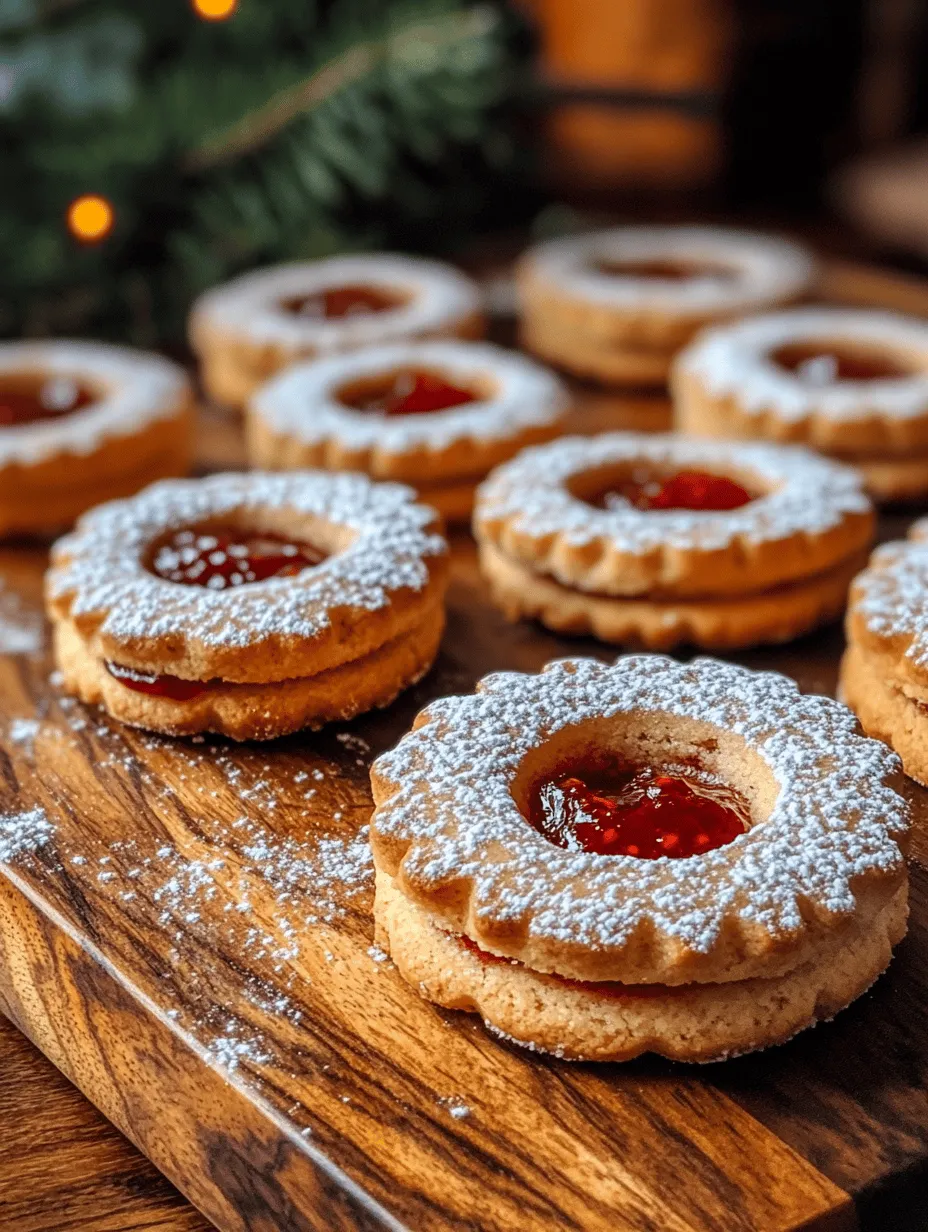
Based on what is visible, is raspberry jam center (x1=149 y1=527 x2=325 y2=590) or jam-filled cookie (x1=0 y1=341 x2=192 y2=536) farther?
jam-filled cookie (x1=0 y1=341 x2=192 y2=536)

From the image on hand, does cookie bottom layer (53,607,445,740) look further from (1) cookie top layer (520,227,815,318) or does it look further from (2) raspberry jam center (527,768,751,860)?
(1) cookie top layer (520,227,815,318)

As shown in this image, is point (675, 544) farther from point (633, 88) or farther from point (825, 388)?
point (633, 88)

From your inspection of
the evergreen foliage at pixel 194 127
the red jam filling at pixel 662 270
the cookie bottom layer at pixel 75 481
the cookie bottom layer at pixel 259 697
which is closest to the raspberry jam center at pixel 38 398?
the cookie bottom layer at pixel 75 481

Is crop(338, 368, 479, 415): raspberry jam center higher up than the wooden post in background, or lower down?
lower down

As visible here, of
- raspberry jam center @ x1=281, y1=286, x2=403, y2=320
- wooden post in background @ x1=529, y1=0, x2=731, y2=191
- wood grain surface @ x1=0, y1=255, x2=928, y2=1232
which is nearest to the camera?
wood grain surface @ x1=0, y1=255, x2=928, y2=1232

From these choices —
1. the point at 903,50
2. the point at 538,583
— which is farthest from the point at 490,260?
the point at 538,583

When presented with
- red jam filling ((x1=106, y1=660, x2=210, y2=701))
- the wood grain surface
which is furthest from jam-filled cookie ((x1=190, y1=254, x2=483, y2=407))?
the wood grain surface

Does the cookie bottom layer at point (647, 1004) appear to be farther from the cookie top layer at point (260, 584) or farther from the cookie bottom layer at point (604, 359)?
the cookie bottom layer at point (604, 359)
